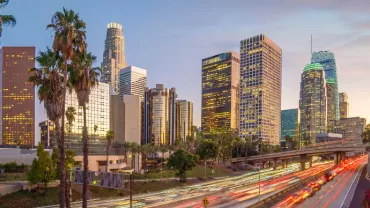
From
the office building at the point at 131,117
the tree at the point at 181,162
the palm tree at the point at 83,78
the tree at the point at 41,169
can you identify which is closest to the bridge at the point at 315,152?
the office building at the point at 131,117

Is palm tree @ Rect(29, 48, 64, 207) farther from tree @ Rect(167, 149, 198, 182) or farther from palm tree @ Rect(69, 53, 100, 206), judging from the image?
tree @ Rect(167, 149, 198, 182)

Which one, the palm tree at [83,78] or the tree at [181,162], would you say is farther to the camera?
the tree at [181,162]

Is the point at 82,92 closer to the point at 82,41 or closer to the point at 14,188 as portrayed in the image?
the point at 82,41

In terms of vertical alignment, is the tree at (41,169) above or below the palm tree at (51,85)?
below

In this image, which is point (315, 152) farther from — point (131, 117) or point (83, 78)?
point (83, 78)

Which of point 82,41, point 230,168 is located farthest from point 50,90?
point 230,168

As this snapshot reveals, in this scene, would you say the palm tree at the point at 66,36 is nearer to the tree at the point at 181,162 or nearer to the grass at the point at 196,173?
the grass at the point at 196,173

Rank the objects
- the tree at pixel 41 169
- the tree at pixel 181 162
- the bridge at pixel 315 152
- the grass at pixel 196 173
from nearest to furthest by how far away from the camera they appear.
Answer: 1. the tree at pixel 41 169
2. the grass at pixel 196 173
3. the tree at pixel 181 162
4. the bridge at pixel 315 152

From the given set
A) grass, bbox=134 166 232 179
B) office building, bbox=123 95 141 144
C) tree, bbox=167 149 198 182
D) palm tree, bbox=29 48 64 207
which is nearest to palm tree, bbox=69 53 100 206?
palm tree, bbox=29 48 64 207
